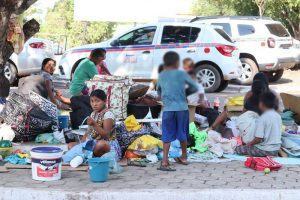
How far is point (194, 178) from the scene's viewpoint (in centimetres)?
579

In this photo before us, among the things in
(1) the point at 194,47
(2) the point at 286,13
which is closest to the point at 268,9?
(2) the point at 286,13

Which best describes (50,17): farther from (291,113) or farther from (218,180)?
(218,180)

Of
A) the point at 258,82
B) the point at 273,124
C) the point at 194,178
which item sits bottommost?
the point at 194,178

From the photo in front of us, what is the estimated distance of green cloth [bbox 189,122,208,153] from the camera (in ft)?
22.8

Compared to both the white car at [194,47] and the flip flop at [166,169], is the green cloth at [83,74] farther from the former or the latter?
the flip flop at [166,169]

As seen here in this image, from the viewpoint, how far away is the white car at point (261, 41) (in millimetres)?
15500

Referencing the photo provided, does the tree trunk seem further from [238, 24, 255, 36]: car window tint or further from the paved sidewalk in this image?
[238, 24, 255, 36]: car window tint

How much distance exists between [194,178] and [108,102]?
2.30 m

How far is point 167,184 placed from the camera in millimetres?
5516

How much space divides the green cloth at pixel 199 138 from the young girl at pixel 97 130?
1.09 meters

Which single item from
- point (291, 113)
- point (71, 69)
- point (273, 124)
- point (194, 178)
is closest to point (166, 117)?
point (194, 178)

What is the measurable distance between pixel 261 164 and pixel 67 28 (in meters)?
22.3

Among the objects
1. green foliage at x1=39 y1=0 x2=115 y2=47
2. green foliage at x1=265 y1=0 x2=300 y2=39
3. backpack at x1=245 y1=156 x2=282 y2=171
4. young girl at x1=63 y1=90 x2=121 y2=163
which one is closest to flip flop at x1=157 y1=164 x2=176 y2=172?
young girl at x1=63 y1=90 x2=121 y2=163

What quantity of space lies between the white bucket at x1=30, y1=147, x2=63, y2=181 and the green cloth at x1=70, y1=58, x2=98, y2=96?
294cm
